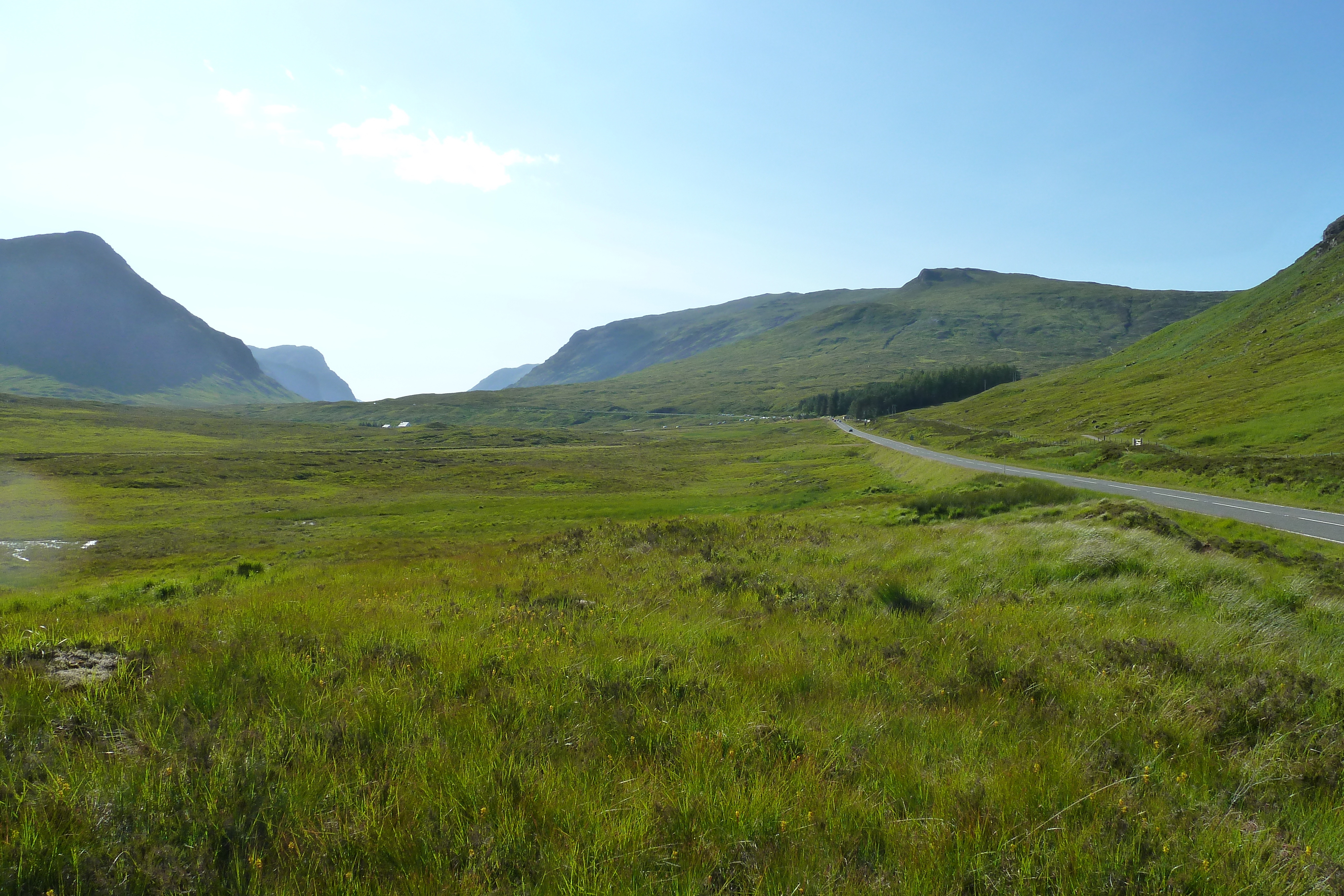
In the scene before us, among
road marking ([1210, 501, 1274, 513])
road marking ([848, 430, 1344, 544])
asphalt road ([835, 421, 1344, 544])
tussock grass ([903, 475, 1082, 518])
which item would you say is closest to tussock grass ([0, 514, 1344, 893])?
tussock grass ([903, 475, 1082, 518])

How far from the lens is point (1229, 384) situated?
90.9 m

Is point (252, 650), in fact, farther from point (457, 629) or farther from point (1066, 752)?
point (1066, 752)

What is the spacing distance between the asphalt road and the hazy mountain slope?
24694 mm

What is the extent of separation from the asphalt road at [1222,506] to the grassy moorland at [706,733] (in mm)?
17144

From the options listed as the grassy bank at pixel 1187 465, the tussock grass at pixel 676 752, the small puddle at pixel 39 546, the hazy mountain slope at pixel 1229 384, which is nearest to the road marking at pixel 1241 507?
the grassy bank at pixel 1187 465

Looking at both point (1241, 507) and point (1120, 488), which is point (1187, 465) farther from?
point (1241, 507)

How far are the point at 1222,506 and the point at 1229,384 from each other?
86113 mm

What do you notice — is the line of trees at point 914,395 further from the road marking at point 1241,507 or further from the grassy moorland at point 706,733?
the grassy moorland at point 706,733

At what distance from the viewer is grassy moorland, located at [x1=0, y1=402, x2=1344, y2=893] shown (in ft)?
9.78

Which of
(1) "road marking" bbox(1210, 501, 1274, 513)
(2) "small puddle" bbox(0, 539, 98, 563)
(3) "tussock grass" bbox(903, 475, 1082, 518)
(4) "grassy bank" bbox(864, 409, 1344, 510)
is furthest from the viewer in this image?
(2) "small puddle" bbox(0, 539, 98, 563)

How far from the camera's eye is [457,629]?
270 inches

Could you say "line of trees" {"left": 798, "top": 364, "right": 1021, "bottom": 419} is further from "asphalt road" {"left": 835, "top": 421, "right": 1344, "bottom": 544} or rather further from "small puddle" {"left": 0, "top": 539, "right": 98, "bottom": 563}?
"small puddle" {"left": 0, "top": 539, "right": 98, "bottom": 563}

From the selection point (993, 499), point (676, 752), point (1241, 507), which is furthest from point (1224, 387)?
point (676, 752)

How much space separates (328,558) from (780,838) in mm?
33288
